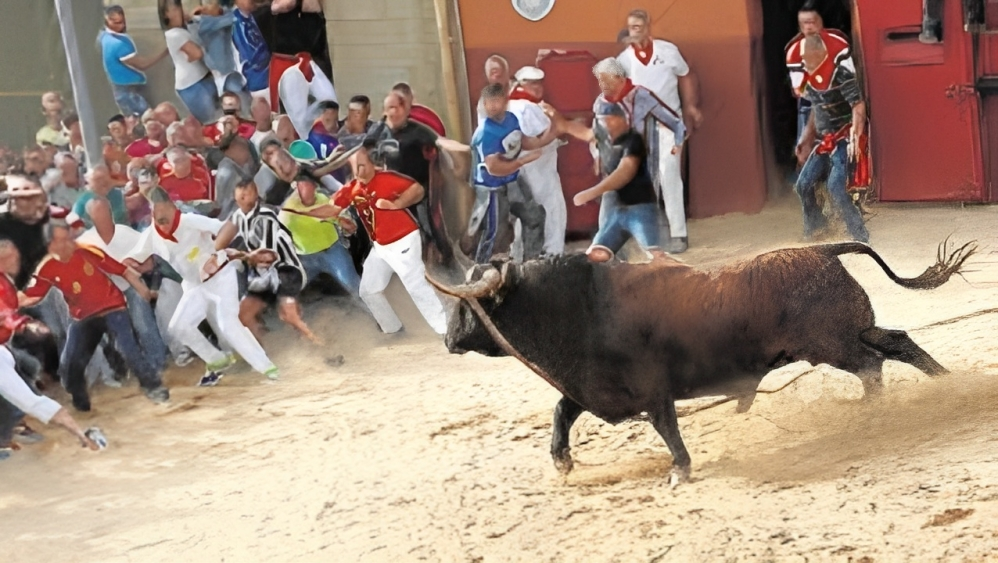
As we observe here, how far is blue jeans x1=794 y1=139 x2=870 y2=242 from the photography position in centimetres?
545

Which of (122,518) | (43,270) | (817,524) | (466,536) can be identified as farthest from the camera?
(43,270)

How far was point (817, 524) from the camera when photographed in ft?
14.6

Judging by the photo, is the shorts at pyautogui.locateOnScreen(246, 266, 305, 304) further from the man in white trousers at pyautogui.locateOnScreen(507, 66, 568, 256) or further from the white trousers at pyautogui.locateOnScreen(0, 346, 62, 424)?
the man in white trousers at pyautogui.locateOnScreen(507, 66, 568, 256)

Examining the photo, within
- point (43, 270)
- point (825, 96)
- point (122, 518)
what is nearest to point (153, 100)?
point (43, 270)

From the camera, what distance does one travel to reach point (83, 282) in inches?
231

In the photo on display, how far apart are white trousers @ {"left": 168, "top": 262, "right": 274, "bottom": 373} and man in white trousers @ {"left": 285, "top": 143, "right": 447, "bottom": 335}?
2.40 feet

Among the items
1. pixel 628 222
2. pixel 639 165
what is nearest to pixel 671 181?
pixel 639 165

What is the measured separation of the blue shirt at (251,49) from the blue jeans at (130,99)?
1.82 ft

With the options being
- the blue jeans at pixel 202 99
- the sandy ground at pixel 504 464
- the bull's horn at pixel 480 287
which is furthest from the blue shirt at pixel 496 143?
the blue jeans at pixel 202 99

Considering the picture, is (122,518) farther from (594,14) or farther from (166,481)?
(594,14)

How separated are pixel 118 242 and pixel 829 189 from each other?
3.46 m

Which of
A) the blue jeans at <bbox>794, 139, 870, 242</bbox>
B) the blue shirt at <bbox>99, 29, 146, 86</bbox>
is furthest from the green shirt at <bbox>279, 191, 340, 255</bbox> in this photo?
the blue jeans at <bbox>794, 139, 870, 242</bbox>

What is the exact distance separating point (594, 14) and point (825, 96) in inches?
44.0

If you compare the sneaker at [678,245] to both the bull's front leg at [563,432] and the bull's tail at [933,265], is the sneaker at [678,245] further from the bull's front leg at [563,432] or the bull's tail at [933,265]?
the bull's front leg at [563,432]
